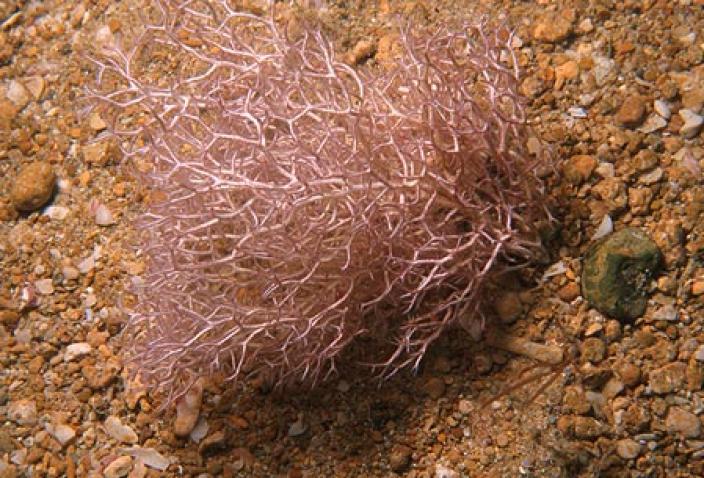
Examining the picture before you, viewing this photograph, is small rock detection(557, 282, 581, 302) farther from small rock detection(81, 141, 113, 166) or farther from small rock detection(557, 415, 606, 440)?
small rock detection(81, 141, 113, 166)

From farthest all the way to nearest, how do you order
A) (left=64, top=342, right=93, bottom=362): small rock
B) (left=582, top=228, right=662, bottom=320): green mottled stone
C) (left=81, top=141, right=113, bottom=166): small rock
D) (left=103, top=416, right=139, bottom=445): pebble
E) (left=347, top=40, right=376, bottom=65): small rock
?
(left=81, top=141, right=113, bottom=166): small rock → (left=347, top=40, right=376, bottom=65): small rock → (left=64, top=342, right=93, bottom=362): small rock → (left=103, top=416, right=139, bottom=445): pebble → (left=582, top=228, right=662, bottom=320): green mottled stone

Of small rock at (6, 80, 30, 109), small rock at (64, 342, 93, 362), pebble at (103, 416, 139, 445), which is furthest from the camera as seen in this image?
small rock at (6, 80, 30, 109)

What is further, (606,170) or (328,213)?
(606,170)

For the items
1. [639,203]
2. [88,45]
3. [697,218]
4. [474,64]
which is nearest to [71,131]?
[88,45]

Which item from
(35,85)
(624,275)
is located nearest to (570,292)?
(624,275)

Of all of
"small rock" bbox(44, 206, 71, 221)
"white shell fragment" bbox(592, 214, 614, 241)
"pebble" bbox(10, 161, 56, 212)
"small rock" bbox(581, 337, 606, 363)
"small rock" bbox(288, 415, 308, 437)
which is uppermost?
"pebble" bbox(10, 161, 56, 212)

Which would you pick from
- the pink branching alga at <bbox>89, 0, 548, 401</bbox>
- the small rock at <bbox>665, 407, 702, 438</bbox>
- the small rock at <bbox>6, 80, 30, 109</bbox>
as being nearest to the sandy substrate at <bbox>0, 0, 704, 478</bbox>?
the small rock at <bbox>665, 407, 702, 438</bbox>

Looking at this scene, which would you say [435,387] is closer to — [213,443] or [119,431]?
[213,443]
